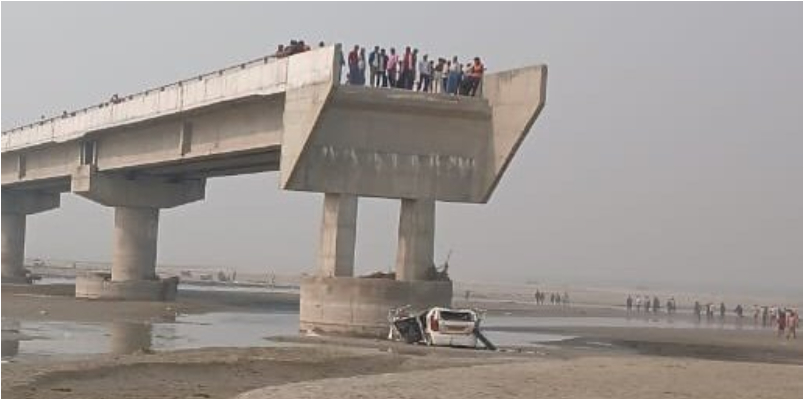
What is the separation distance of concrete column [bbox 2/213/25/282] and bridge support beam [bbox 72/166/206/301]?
868 inches

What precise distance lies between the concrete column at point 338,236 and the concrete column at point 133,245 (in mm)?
21526

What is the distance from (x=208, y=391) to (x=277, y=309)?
1545 inches

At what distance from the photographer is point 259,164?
150 ft

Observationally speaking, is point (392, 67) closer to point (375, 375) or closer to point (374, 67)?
point (374, 67)

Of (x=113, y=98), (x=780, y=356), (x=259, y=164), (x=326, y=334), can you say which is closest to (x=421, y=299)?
(x=326, y=334)

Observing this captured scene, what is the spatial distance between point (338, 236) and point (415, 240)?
97.6 inches

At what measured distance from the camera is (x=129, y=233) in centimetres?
5203

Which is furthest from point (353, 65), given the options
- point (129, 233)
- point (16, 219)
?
point (16, 219)

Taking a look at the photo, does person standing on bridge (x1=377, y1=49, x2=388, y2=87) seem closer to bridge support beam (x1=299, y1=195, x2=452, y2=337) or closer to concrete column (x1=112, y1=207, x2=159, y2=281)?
→ bridge support beam (x1=299, y1=195, x2=452, y2=337)

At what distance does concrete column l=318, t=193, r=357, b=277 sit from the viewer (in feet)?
108

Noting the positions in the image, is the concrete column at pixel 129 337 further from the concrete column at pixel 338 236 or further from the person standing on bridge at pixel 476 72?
the person standing on bridge at pixel 476 72

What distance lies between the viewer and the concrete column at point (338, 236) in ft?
108

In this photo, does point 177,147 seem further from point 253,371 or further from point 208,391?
point 208,391

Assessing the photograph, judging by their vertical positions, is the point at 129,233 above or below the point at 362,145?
below
